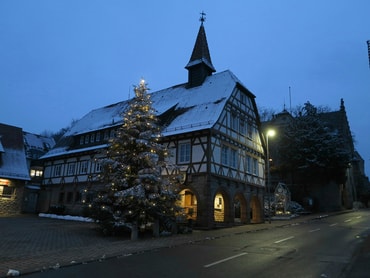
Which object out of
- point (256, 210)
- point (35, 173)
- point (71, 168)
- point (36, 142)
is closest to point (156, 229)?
point (256, 210)

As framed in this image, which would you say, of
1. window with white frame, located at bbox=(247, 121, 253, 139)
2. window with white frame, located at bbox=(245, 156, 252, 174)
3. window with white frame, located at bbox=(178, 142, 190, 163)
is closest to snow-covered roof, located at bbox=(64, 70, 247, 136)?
window with white frame, located at bbox=(178, 142, 190, 163)

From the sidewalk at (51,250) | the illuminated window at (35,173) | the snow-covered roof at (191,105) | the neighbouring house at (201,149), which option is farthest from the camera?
the illuminated window at (35,173)

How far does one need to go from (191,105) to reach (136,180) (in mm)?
11996

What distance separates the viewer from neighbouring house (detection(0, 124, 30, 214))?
31.1m

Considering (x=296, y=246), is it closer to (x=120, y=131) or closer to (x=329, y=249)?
(x=329, y=249)

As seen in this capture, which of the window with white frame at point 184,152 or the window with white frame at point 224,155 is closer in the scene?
the window with white frame at point 184,152

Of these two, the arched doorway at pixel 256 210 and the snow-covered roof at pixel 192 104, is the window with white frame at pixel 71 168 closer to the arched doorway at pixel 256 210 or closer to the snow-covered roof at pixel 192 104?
the snow-covered roof at pixel 192 104

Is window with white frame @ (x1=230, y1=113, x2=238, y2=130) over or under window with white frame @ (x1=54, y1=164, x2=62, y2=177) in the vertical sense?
over

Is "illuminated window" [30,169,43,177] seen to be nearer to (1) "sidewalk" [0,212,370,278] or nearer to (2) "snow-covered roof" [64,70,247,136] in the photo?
(2) "snow-covered roof" [64,70,247,136]

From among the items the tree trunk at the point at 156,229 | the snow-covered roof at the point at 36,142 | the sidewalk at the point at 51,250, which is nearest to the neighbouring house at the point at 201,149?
the sidewalk at the point at 51,250

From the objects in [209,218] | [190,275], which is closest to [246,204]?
[209,218]

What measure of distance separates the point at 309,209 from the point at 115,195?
33.5 m

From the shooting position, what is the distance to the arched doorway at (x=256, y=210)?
97.3ft

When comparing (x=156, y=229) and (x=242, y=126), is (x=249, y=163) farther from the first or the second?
(x=156, y=229)
